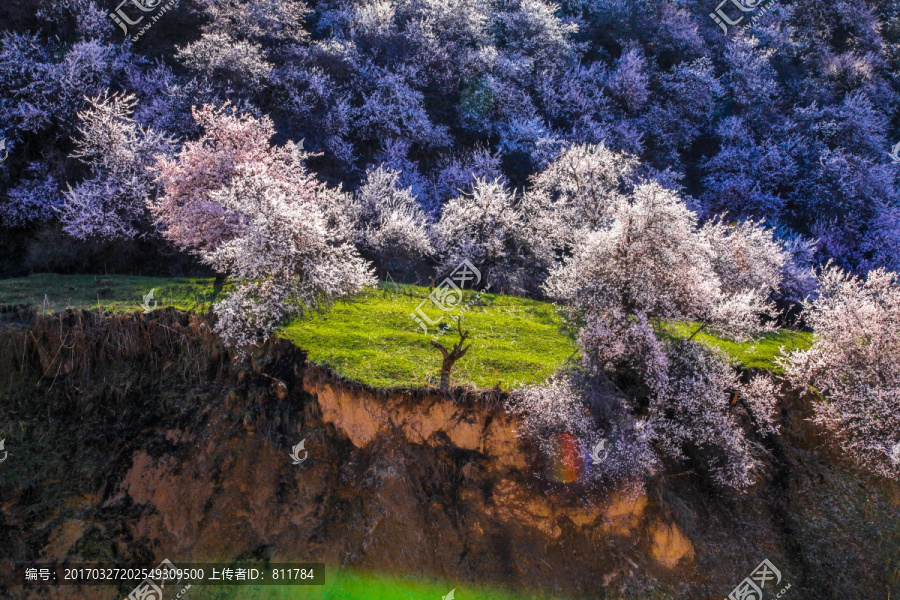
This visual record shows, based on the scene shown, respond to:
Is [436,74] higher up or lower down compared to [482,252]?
higher up

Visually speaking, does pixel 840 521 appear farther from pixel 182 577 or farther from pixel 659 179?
pixel 659 179

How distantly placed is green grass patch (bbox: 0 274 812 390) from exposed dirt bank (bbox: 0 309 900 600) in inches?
28.8

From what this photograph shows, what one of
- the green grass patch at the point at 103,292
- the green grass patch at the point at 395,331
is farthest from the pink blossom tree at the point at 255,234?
the green grass patch at the point at 103,292

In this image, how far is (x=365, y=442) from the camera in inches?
542

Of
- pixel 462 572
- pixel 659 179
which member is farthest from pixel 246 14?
pixel 462 572

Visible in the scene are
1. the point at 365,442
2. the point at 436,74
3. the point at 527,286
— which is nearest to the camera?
the point at 365,442

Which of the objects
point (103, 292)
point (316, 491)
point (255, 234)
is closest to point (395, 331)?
point (255, 234)

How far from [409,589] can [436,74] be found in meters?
29.5

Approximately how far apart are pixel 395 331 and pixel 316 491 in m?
5.12

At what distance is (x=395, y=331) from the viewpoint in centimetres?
1734

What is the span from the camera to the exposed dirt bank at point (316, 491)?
13.0m

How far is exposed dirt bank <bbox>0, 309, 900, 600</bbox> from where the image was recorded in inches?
514

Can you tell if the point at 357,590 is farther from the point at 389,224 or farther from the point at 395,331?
the point at 389,224

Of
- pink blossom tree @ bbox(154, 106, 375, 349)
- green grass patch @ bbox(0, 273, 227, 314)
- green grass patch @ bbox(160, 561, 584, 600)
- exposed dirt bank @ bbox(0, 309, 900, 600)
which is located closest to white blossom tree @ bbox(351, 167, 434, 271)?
pink blossom tree @ bbox(154, 106, 375, 349)
